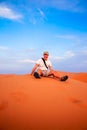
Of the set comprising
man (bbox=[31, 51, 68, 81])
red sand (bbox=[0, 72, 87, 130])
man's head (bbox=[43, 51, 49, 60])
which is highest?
man's head (bbox=[43, 51, 49, 60])

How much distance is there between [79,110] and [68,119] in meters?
0.65

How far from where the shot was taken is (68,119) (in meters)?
3.95

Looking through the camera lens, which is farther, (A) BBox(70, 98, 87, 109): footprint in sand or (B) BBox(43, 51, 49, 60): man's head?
(B) BBox(43, 51, 49, 60): man's head

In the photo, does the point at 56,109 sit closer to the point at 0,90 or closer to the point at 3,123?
the point at 3,123

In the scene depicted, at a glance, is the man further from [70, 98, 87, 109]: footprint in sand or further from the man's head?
[70, 98, 87, 109]: footprint in sand

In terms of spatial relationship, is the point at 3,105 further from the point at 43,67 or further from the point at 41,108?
the point at 43,67

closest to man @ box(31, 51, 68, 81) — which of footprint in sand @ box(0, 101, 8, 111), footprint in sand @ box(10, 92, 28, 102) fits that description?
footprint in sand @ box(10, 92, 28, 102)

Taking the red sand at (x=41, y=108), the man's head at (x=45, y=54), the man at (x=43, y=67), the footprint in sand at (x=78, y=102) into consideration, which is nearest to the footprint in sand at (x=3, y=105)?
the red sand at (x=41, y=108)

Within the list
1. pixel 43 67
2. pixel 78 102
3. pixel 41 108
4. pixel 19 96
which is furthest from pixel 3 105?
pixel 43 67

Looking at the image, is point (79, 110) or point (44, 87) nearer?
point (79, 110)

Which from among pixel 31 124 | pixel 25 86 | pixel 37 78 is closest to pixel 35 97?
pixel 25 86

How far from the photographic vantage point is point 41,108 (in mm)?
4434

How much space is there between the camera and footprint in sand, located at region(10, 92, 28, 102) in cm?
487

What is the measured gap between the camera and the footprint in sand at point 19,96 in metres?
4.87
